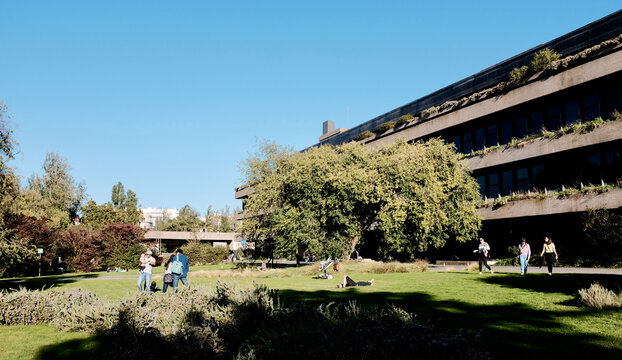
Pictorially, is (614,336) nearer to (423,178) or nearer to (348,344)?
(348,344)

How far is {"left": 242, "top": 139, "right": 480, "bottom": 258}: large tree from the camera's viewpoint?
29609mm

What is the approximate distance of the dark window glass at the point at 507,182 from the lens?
35.3 m

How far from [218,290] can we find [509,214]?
29219mm

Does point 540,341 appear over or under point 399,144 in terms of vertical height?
under

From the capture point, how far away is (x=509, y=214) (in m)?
32.9

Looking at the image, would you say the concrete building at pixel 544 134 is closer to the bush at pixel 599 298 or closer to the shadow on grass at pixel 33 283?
the bush at pixel 599 298

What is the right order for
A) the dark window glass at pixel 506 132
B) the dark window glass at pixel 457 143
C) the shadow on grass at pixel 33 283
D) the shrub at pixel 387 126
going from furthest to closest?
the shrub at pixel 387 126, the dark window glass at pixel 457 143, the dark window glass at pixel 506 132, the shadow on grass at pixel 33 283

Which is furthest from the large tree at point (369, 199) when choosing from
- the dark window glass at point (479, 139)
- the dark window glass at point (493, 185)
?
the dark window glass at point (479, 139)

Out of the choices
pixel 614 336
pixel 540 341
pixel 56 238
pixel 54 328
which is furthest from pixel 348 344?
pixel 56 238

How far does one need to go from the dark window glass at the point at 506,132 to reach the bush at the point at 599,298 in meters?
27.3

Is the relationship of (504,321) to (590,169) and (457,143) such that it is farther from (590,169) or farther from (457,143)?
(457,143)

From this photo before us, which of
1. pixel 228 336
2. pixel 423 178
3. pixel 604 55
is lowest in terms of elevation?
pixel 228 336

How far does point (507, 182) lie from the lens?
35.8 meters

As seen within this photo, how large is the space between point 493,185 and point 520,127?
208 inches
